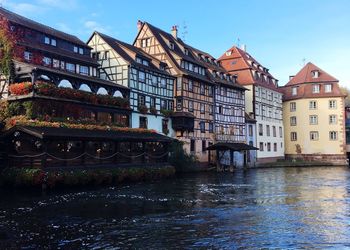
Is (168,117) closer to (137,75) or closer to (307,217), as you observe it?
(137,75)

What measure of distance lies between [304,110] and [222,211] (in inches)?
2163

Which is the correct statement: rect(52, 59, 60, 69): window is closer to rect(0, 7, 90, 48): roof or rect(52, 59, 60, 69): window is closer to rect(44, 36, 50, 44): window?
rect(44, 36, 50, 44): window

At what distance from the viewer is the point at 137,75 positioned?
42.6 m

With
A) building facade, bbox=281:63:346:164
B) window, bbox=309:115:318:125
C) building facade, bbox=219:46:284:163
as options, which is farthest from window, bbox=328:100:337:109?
→ building facade, bbox=219:46:284:163

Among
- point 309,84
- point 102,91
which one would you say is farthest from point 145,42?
point 309,84

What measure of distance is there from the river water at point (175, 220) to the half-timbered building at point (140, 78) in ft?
59.3

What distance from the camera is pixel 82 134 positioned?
29688 mm

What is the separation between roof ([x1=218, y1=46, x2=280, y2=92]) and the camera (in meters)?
62.8

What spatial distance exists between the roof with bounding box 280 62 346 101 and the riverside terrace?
38.6 meters

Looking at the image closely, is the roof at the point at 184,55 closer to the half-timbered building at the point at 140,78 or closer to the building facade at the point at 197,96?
the building facade at the point at 197,96

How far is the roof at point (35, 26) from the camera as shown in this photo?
117 ft

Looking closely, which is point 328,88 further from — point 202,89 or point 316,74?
point 202,89

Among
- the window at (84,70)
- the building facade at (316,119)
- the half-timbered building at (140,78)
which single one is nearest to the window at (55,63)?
the window at (84,70)

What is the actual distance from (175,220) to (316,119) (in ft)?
189
